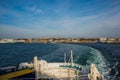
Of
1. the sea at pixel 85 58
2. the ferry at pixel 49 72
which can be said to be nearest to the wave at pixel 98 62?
the sea at pixel 85 58

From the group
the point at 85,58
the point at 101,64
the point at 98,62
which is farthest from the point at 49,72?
the point at 85,58

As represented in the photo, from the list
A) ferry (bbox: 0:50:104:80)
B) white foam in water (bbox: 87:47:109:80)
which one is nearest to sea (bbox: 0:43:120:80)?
white foam in water (bbox: 87:47:109:80)

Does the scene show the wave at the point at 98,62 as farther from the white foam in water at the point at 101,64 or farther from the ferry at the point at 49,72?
the ferry at the point at 49,72

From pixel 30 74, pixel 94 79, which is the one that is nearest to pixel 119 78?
pixel 94 79

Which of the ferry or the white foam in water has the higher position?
the ferry

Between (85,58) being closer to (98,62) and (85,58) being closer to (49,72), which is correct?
(98,62)

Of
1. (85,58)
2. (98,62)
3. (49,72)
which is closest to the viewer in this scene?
(49,72)

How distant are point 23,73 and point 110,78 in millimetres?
5218

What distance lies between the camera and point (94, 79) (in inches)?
210

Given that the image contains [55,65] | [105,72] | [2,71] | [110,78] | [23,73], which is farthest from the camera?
[105,72]

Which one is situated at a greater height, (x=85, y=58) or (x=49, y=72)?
(x=49, y=72)

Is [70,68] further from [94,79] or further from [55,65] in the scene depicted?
[94,79]

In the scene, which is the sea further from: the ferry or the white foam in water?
the ferry

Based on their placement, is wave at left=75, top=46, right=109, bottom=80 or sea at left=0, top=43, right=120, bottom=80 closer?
wave at left=75, top=46, right=109, bottom=80
